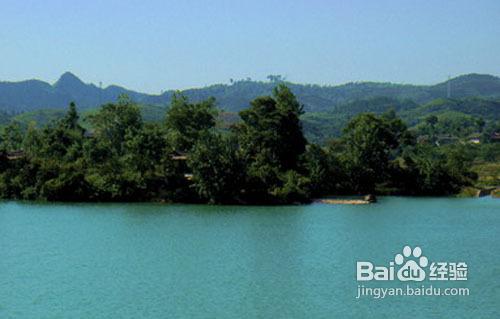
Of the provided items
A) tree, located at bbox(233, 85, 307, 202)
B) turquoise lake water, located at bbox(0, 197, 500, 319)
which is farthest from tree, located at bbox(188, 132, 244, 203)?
turquoise lake water, located at bbox(0, 197, 500, 319)

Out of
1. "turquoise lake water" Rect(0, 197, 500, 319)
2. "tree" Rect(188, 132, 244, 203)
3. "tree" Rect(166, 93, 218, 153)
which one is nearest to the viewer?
"turquoise lake water" Rect(0, 197, 500, 319)

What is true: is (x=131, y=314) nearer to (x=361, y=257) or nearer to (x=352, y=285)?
(x=352, y=285)

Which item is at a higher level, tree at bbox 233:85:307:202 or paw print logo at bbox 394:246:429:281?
tree at bbox 233:85:307:202

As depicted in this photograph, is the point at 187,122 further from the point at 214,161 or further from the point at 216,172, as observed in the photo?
the point at 216,172

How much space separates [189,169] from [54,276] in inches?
1002

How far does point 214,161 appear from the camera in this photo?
146 ft

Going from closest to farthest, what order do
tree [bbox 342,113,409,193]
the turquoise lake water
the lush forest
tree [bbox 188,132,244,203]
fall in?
1. the turquoise lake water
2. tree [bbox 188,132,244,203]
3. the lush forest
4. tree [bbox 342,113,409,193]

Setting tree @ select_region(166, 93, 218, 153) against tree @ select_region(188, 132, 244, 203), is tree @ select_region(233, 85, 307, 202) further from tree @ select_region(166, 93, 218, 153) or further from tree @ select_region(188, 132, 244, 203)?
tree @ select_region(166, 93, 218, 153)

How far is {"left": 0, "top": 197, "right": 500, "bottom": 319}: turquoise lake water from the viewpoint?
19.8 m

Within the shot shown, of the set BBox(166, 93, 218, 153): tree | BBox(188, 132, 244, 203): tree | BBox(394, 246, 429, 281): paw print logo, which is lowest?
BBox(394, 246, 429, 281): paw print logo

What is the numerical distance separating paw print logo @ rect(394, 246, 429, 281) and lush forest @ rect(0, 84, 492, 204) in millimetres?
18068

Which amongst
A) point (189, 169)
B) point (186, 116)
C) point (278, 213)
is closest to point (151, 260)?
point (278, 213)

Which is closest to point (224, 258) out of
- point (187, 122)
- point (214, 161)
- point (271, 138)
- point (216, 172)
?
point (216, 172)

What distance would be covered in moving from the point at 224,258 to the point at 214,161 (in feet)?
59.8
